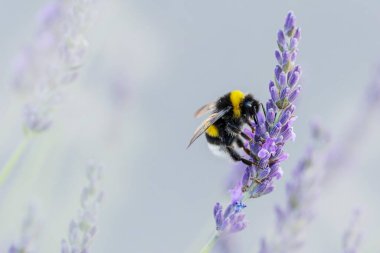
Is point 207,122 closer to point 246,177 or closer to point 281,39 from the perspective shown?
point 246,177

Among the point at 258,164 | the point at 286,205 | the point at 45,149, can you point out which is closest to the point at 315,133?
the point at 286,205

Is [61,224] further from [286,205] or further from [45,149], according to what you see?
[286,205]

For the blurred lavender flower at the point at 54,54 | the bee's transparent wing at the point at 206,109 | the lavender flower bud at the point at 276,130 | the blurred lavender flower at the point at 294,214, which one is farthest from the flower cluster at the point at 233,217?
the blurred lavender flower at the point at 54,54

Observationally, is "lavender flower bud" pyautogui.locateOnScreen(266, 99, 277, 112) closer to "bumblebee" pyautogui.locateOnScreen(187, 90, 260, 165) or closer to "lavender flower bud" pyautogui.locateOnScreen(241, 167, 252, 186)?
"lavender flower bud" pyautogui.locateOnScreen(241, 167, 252, 186)

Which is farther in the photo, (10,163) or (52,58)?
(52,58)

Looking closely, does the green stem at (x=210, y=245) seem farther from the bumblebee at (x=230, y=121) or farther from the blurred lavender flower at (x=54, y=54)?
the blurred lavender flower at (x=54, y=54)

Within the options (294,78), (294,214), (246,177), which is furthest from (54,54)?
(294,78)
